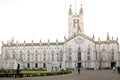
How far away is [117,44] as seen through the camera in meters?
90.6

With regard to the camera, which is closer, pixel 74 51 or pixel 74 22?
pixel 74 51

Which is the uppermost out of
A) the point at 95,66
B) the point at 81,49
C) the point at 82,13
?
the point at 82,13

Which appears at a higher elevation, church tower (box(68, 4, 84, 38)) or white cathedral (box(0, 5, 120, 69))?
church tower (box(68, 4, 84, 38))

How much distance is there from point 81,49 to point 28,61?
2164 cm

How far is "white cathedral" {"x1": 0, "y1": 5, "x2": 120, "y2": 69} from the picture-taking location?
9094cm

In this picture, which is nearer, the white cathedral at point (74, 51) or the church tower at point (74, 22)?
the white cathedral at point (74, 51)

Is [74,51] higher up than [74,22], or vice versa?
[74,22]

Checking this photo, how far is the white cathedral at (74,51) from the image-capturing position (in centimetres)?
9094

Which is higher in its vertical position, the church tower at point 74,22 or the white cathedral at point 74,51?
the church tower at point 74,22

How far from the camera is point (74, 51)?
303 ft

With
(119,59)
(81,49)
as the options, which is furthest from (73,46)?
(119,59)

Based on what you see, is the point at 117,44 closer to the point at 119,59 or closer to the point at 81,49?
the point at 119,59

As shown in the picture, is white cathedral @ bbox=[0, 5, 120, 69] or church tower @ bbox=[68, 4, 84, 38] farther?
church tower @ bbox=[68, 4, 84, 38]

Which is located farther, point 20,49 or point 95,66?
point 20,49
